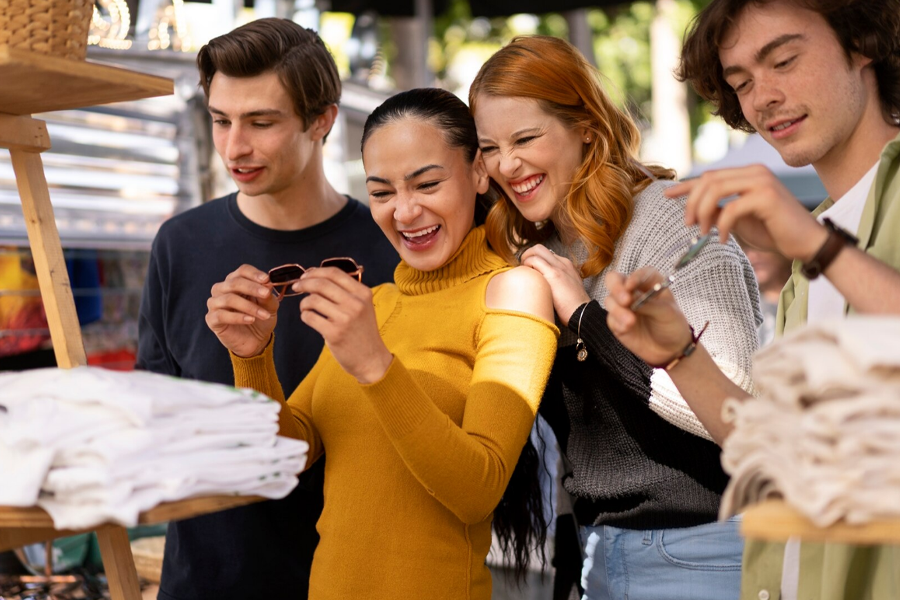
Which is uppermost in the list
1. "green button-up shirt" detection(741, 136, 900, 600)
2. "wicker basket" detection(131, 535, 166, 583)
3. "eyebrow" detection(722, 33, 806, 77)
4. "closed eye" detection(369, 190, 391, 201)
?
"eyebrow" detection(722, 33, 806, 77)

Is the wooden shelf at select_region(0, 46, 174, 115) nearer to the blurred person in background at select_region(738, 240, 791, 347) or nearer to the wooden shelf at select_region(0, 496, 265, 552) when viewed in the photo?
the wooden shelf at select_region(0, 496, 265, 552)

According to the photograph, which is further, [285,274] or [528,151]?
[528,151]

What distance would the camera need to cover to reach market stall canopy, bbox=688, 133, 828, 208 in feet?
21.0

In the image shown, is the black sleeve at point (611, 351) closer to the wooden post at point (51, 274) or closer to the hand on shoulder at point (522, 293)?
the hand on shoulder at point (522, 293)

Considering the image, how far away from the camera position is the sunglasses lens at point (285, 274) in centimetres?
189

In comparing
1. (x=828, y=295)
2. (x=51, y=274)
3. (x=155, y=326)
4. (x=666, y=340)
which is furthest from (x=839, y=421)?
(x=155, y=326)

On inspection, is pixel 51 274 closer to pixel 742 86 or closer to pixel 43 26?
pixel 43 26

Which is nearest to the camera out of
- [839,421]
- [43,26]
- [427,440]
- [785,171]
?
[839,421]

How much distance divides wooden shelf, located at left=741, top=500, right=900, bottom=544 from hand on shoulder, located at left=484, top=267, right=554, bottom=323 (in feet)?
3.07

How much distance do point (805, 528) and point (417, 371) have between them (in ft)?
3.43

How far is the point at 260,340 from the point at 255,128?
0.87 meters

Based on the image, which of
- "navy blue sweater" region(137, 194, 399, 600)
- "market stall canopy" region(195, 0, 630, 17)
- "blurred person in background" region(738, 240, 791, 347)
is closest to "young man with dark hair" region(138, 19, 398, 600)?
"navy blue sweater" region(137, 194, 399, 600)

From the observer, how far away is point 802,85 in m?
1.70

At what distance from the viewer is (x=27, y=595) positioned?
3.72 meters
